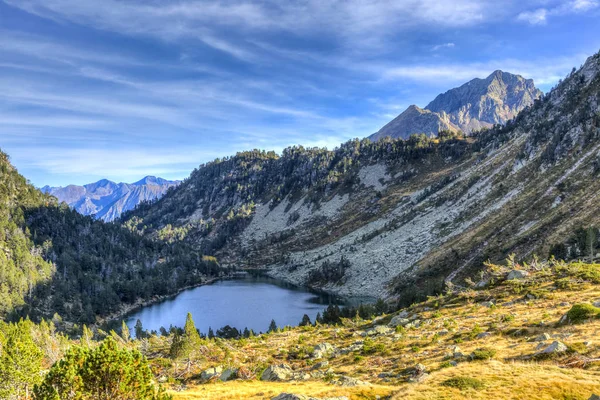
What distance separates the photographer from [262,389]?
27.1 metres

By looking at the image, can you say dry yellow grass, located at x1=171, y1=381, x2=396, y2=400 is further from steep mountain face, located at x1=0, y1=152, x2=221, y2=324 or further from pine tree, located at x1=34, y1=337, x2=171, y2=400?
steep mountain face, located at x1=0, y1=152, x2=221, y2=324

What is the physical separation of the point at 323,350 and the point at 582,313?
23416mm

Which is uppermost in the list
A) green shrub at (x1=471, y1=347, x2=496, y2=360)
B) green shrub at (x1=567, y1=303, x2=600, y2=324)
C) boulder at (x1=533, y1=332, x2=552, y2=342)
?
green shrub at (x1=567, y1=303, x2=600, y2=324)

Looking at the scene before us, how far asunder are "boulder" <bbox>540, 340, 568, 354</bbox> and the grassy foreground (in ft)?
0.32

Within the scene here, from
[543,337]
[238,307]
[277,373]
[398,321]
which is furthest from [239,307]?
[543,337]

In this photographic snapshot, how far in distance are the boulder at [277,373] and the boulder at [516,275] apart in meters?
31.0

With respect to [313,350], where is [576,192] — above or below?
above

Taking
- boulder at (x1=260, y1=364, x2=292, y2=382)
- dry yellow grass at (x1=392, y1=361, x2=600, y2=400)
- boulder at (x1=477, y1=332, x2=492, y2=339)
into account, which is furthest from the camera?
boulder at (x1=260, y1=364, x2=292, y2=382)

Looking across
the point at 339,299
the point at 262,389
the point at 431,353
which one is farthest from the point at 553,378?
the point at 339,299

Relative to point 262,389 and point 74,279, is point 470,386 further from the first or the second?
point 74,279

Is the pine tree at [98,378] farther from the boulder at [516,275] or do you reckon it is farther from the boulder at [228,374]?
the boulder at [516,275]

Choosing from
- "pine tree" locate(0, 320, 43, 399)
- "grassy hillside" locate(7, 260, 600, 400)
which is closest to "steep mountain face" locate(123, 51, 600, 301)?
"grassy hillside" locate(7, 260, 600, 400)

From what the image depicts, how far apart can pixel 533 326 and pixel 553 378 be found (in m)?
12.9

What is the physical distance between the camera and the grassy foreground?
18.1m
